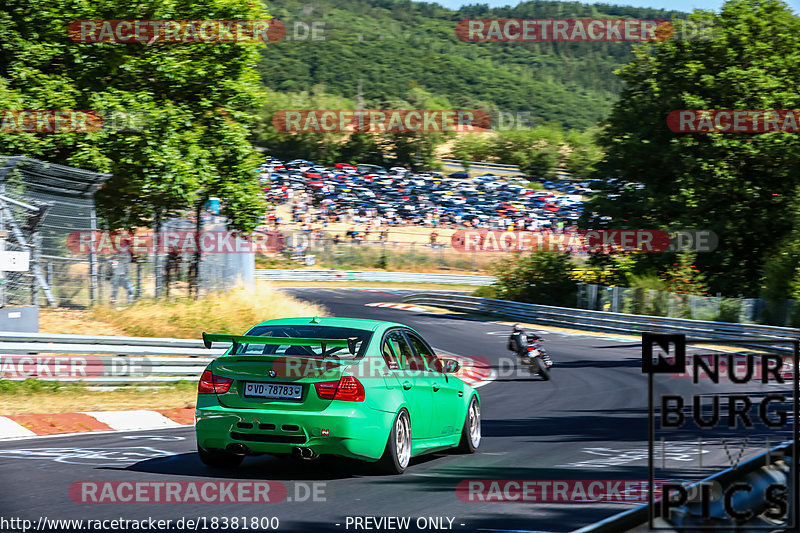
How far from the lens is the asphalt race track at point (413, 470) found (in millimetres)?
6414

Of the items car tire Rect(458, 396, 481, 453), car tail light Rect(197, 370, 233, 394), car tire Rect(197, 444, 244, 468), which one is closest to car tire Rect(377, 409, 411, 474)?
car tire Rect(197, 444, 244, 468)

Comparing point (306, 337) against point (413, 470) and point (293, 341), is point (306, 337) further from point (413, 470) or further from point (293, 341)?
point (413, 470)

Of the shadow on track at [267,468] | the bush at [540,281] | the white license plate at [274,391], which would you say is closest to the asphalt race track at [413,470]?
the shadow on track at [267,468]

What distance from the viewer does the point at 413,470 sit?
8.66 meters

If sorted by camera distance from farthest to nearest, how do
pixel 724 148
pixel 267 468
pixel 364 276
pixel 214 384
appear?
1. pixel 364 276
2. pixel 724 148
3. pixel 267 468
4. pixel 214 384

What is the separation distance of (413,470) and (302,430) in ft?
4.86

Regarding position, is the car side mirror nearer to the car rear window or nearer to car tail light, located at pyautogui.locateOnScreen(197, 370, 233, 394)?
the car rear window

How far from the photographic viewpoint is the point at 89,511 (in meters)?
6.26

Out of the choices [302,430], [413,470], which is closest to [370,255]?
[413,470]

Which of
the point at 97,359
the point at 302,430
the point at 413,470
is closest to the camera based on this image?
the point at 302,430

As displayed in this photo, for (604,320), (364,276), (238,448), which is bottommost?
(604,320)

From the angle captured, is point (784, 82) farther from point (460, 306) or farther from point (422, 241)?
point (422, 241)

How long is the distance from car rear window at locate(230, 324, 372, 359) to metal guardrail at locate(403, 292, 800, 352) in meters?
19.4

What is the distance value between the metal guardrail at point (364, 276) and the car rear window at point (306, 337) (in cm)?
4781
